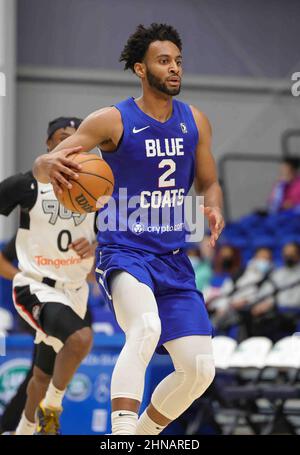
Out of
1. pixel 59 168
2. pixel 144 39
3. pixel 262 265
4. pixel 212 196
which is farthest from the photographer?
pixel 262 265

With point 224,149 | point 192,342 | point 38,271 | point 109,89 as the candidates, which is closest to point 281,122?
point 224,149

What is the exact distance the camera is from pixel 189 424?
873 centimetres

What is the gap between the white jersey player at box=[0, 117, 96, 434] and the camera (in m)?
6.30

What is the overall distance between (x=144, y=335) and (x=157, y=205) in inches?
30.7

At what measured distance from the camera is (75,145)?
5.16m

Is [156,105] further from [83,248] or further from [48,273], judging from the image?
[48,273]

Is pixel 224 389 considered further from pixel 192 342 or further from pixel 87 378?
pixel 192 342

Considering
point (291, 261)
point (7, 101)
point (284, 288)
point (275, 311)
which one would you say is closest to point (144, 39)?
point (275, 311)

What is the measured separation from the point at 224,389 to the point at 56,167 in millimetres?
3959

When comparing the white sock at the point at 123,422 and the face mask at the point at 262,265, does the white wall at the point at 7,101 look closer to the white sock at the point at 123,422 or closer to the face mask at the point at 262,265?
the face mask at the point at 262,265

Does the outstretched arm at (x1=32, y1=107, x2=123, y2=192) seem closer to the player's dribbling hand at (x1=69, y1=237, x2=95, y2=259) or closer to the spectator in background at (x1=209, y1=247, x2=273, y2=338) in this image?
the player's dribbling hand at (x1=69, y1=237, x2=95, y2=259)

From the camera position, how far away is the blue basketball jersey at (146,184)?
17.3 ft

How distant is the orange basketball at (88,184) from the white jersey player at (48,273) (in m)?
1.32

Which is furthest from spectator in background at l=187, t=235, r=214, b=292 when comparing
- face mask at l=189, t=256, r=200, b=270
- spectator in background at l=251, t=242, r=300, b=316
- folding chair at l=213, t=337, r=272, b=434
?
folding chair at l=213, t=337, r=272, b=434
